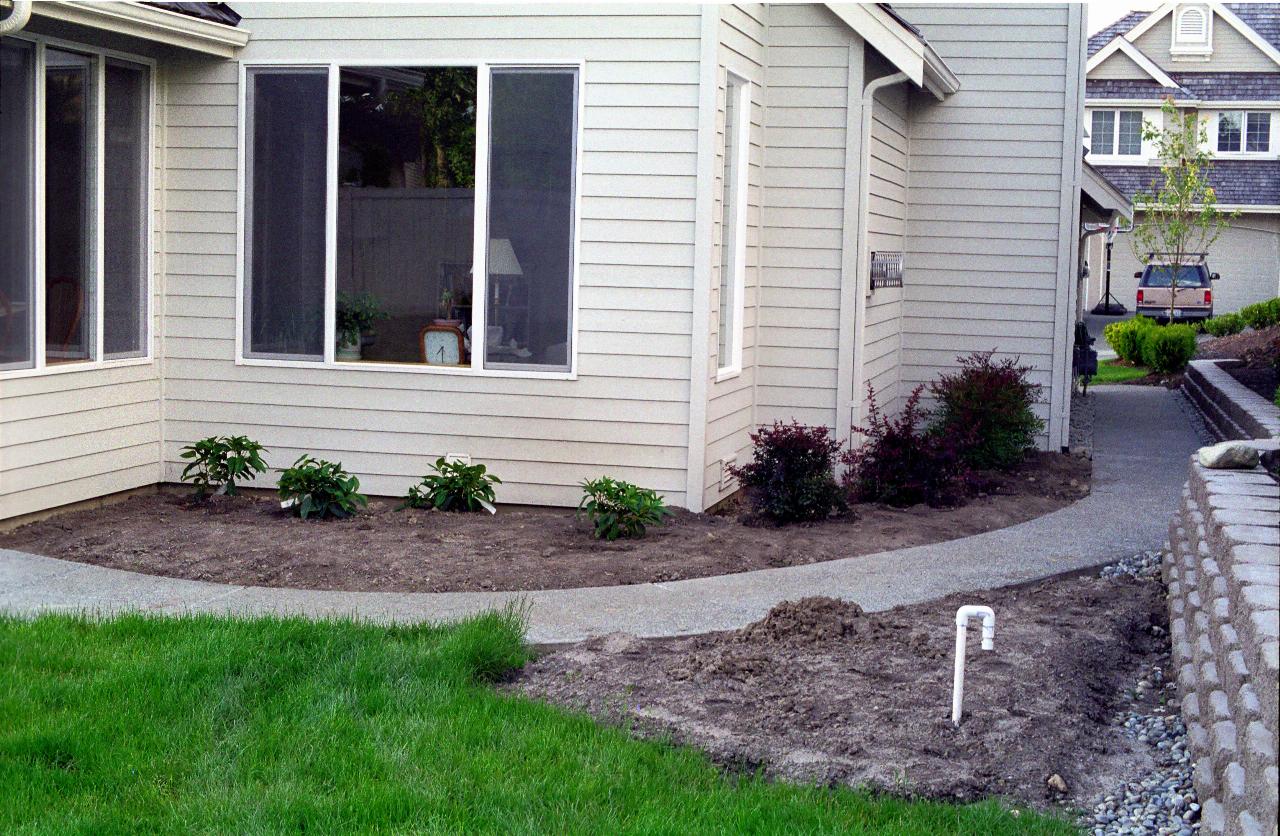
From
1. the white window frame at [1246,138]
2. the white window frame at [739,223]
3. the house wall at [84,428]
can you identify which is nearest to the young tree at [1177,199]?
the white window frame at [1246,138]

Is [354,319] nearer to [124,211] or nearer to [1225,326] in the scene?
[124,211]

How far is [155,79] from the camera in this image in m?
9.34

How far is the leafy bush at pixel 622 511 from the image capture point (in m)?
8.24

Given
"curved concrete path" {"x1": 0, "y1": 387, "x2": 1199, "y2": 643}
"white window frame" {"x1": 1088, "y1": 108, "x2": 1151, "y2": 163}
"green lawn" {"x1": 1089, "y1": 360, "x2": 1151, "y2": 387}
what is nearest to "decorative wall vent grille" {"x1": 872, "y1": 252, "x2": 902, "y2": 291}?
"curved concrete path" {"x1": 0, "y1": 387, "x2": 1199, "y2": 643}

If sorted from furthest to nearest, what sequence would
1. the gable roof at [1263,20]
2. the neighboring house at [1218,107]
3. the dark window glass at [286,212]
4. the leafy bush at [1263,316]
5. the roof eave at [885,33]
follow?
1. the gable roof at [1263,20]
2. the neighboring house at [1218,107]
3. the leafy bush at [1263,316]
4. the roof eave at [885,33]
5. the dark window glass at [286,212]

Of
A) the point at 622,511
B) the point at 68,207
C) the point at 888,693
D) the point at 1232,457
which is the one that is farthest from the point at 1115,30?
the point at 888,693

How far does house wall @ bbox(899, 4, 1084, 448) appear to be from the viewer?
40.2 feet

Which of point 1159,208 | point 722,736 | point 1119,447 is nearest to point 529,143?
point 722,736

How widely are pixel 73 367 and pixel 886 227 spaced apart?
647cm

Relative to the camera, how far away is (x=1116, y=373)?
72.3ft

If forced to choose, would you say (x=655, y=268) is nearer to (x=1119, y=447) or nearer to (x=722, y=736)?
(x=722, y=736)

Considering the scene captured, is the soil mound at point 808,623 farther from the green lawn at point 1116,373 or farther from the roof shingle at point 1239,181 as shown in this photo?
the roof shingle at point 1239,181

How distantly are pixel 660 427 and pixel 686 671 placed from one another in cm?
353

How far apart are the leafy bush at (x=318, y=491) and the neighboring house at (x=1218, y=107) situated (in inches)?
1205
